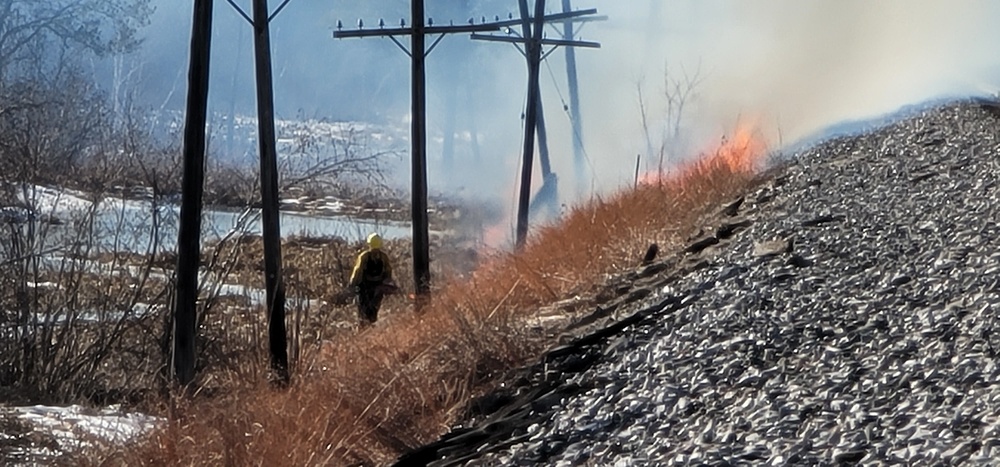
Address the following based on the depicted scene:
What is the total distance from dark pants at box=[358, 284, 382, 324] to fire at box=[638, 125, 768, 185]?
5.17m

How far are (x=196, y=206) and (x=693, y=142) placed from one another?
27211 millimetres

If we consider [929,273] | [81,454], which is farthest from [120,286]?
[929,273]

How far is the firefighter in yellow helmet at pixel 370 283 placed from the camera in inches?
704

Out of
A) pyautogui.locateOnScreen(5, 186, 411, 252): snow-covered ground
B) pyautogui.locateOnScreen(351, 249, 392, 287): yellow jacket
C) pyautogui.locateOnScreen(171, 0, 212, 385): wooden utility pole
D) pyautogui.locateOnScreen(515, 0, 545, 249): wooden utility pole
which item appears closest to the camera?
pyautogui.locateOnScreen(171, 0, 212, 385): wooden utility pole

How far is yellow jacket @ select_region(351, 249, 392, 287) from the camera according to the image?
1797cm

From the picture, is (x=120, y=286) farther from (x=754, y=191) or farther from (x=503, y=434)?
(x=503, y=434)

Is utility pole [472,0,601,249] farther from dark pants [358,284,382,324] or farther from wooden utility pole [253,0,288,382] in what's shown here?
wooden utility pole [253,0,288,382]

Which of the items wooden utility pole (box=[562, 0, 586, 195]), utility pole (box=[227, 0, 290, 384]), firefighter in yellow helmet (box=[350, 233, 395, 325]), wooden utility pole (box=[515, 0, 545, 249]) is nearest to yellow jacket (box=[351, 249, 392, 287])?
firefighter in yellow helmet (box=[350, 233, 395, 325])

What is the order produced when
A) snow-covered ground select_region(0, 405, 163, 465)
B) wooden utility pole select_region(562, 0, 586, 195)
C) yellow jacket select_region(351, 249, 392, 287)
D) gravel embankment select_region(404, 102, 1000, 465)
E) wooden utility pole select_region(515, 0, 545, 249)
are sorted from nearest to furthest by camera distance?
gravel embankment select_region(404, 102, 1000, 465), snow-covered ground select_region(0, 405, 163, 465), yellow jacket select_region(351, 249, 392, 287), wooden utility pole select_region(515, 0, 545, 249), wooden utility pole select_region(562, 0, 586, 195)

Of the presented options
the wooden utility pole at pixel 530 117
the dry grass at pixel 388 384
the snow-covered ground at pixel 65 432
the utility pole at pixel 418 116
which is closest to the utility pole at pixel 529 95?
the wooden utility pole at pixel 530 117

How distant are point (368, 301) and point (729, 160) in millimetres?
8076

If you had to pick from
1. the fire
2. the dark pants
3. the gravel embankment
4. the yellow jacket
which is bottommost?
the dark pants

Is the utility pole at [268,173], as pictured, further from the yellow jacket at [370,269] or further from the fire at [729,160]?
the fire at [729,160]

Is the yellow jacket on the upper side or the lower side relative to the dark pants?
upper
